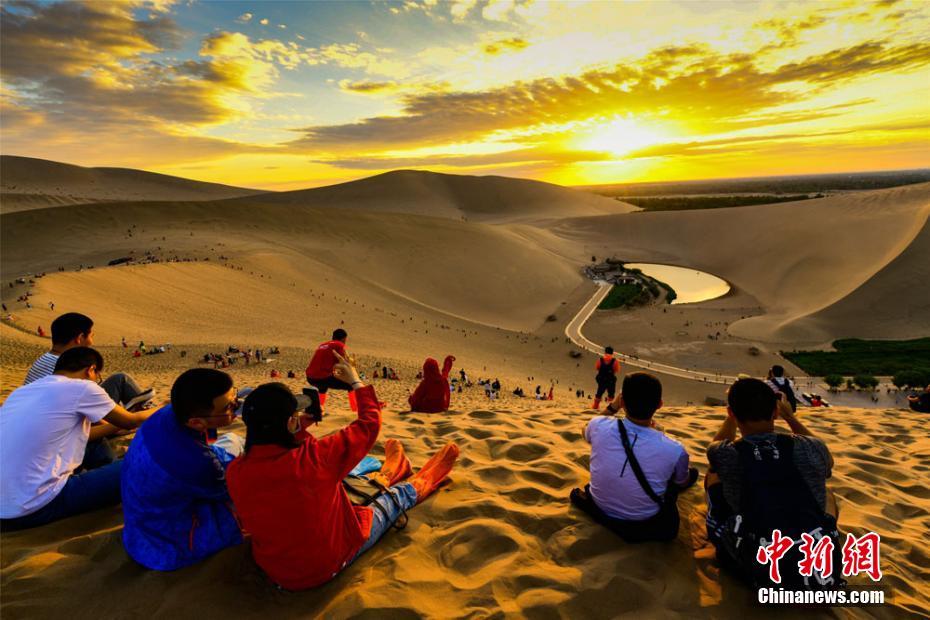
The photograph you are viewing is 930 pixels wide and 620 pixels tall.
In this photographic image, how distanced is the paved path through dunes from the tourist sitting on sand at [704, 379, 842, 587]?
875 inches

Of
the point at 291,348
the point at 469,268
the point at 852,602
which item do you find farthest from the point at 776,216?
the point at 852,602

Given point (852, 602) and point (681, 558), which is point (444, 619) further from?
point (852, 602)

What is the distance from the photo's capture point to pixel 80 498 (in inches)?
139

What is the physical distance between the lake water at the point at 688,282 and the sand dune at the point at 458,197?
54.9 metres

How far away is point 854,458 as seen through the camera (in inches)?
220

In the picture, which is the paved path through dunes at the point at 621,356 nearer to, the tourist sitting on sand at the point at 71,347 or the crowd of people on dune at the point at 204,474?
the crowd of people on dune at the point at 204,474

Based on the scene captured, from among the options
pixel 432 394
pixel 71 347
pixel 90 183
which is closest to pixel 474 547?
pixel 71 347

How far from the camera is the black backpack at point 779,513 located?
2635mm

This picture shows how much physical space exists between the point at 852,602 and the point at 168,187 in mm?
160354

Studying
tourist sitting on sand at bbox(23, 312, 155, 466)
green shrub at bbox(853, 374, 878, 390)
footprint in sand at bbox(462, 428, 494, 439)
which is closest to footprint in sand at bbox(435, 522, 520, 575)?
footprint in sand at bbox(462, 428, 494, 439)

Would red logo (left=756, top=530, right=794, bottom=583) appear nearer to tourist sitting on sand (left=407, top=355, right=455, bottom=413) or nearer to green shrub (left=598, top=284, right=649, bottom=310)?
tourist sitting on sand (left=407, top=355, right=455, bottom=413)

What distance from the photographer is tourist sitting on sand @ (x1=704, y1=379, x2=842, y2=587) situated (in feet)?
8.68

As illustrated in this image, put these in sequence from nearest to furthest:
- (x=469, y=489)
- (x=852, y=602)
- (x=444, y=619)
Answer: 1. (x=444, y=619)
2. (x=852, y=602)
3. (x=469, y=489)

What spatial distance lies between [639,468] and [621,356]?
84.8 feet
